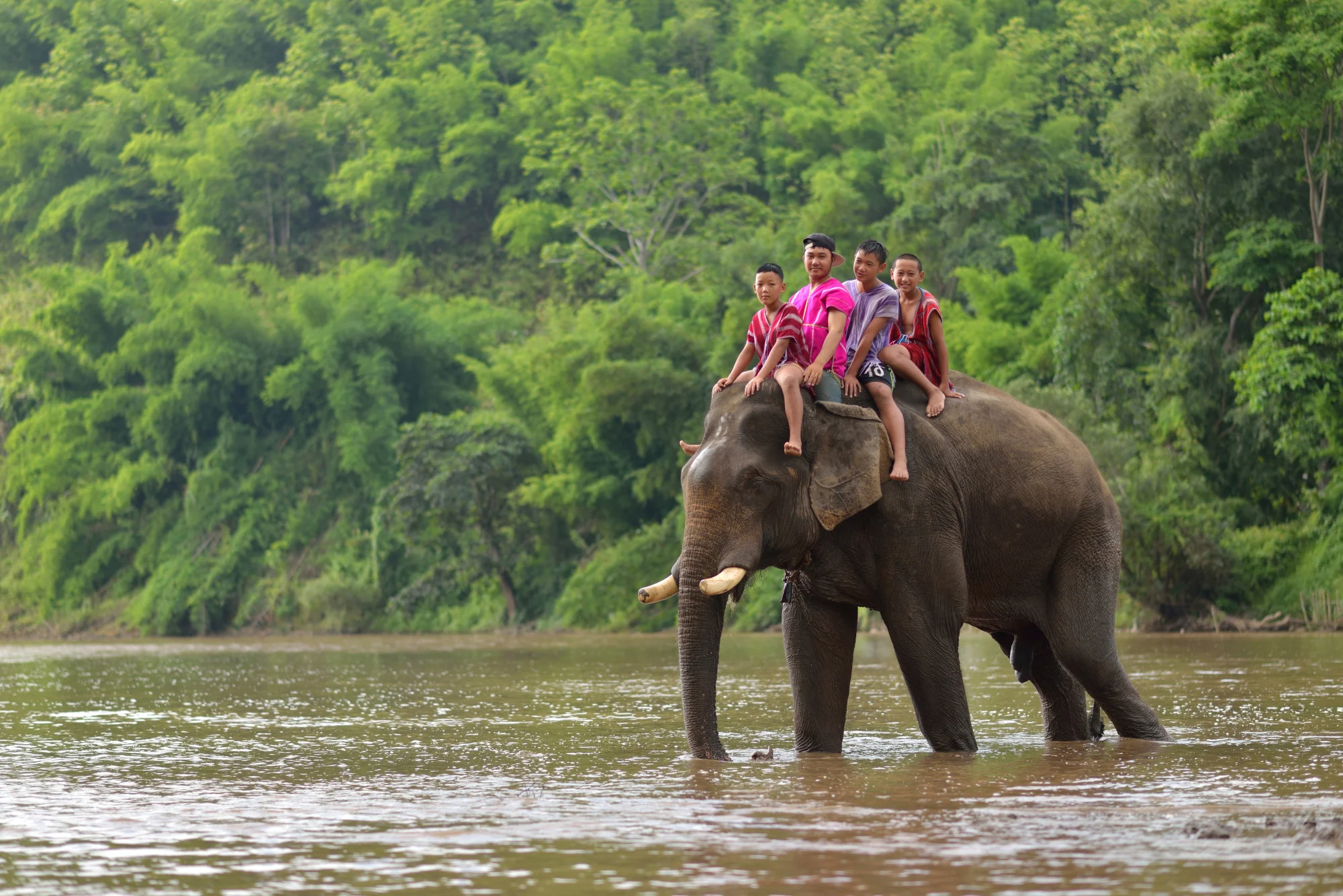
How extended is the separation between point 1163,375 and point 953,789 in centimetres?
2360

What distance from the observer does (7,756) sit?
955 centimetres

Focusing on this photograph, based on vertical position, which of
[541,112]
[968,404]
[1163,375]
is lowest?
[968,404]

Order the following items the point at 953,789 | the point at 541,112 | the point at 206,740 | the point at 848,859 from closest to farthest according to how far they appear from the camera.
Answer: the point at 848,859
the point at 953,789
the point at 206,740
the point at 541,112

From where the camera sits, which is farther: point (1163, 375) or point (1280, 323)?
point (1163, 375)

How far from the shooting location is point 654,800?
6945 millimetres

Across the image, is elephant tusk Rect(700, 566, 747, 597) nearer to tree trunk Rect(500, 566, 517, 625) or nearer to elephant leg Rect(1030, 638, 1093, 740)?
elephant leg Rect(1030, 638, 1093, 740)

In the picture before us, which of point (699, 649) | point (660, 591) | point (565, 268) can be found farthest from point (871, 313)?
point (565, 268)


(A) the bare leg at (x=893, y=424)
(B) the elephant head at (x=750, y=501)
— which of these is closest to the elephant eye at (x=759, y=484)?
(B) the elephant head at (x=750, y=501)

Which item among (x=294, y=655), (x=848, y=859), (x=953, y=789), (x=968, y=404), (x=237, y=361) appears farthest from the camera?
(x=237, y=361)

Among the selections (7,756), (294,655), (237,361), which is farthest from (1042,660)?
(237,361)

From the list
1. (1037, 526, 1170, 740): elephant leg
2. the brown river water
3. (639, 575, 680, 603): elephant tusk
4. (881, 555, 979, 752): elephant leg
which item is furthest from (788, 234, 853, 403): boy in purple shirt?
the brown river water

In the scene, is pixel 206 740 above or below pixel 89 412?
below

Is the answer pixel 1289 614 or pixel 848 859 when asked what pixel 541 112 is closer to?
pixel 1289 614

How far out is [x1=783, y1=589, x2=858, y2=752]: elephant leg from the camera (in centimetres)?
885
